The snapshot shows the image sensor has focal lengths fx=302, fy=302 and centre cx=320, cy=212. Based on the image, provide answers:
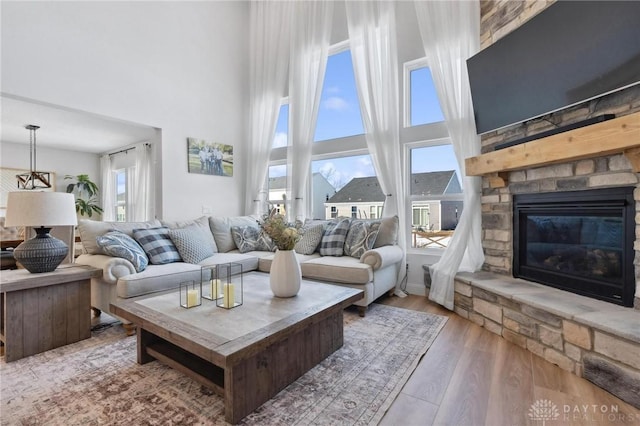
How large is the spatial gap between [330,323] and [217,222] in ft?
7.80

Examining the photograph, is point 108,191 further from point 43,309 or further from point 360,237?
point 360,237

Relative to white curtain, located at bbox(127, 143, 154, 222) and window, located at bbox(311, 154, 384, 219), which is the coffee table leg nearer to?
window, located at bbox(311, 154, 384, 219)

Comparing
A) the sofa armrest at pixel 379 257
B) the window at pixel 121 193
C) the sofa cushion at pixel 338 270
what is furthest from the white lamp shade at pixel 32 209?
the window at pixel 121 193

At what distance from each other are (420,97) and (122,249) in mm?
3503

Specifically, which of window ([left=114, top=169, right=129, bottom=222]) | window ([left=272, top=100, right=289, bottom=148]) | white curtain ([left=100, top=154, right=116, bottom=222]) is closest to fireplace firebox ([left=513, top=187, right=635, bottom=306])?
window ([left=272, top=100, right=289, bottom=148])

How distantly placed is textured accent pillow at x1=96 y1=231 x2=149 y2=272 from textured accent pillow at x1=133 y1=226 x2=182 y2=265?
0.18m

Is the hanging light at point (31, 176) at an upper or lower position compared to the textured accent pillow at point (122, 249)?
upper

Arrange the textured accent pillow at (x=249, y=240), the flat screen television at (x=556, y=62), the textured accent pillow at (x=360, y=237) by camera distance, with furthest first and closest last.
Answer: the textured accent pillow at (x=249, y=240) → the textured accent pillow at (x=360, y=237) → the flat screen television at (x=556, y=62)

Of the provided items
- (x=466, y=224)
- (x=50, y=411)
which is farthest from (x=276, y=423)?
(x=466, y=224)

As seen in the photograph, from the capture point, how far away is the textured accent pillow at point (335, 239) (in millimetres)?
3326

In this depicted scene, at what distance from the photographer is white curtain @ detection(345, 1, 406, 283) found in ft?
11.6

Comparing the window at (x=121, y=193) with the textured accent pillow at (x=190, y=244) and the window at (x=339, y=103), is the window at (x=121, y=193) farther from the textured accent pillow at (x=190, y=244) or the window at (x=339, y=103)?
the window at (x=339, y=103)

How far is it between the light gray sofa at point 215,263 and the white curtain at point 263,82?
1148mm

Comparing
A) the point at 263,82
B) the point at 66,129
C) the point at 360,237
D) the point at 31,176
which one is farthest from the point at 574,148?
the point at 31,176
